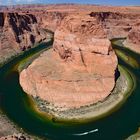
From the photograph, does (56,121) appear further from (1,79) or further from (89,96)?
(1,79)

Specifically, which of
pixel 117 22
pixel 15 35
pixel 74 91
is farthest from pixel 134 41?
pixel 74 91

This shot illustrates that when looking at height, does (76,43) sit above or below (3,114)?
above

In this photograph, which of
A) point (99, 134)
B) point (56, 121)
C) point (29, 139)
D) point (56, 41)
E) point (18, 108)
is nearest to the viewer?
point (29, 139)

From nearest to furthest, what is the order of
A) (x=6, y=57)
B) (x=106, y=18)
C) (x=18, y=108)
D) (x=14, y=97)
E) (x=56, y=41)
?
(x=18, y=108), (x=14, y=97), (x=56, y=41), (x=6, y=57), (x=106, y=18)

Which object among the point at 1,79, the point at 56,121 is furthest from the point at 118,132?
the point at 1,79

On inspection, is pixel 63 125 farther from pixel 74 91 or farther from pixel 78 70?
pixel 78 70

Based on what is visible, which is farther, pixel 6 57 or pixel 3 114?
A: pixel 6 57

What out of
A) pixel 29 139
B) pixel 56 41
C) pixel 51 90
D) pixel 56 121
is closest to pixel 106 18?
pixel 56 41
